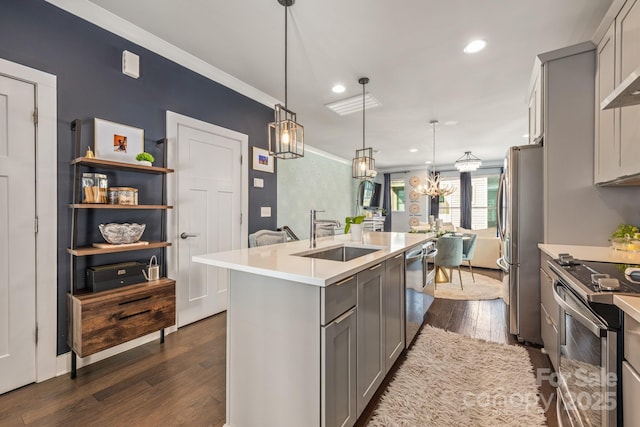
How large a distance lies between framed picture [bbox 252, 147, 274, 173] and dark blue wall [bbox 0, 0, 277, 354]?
0.76 meters

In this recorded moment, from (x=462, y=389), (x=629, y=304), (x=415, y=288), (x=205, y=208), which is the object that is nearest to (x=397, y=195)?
(x=415, y=288)

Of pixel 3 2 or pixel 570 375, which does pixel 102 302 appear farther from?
pixel 570 375

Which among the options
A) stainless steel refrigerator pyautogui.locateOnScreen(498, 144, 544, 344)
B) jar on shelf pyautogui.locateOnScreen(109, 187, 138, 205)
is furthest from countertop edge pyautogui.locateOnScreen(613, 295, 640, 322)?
jar on shelf pyautogui.locateOnScreen(109, 187, 138, 205)

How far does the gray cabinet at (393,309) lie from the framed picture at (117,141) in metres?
2.26

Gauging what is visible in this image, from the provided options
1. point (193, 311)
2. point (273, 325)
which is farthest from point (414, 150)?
point (273, 325)

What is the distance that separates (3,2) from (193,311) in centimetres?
273

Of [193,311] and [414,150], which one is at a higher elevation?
[414,150]

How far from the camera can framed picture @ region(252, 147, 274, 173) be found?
11.8 feet

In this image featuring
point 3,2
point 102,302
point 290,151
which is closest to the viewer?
point 3,2

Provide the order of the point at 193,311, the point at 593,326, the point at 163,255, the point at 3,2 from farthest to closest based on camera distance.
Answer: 1. the point at 193,311
2. the point at 163,255
3. the point at 3,2
4. the point at 593,326

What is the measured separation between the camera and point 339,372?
1323mm

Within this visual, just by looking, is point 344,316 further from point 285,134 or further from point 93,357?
point 93,357

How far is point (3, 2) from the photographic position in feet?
5.87

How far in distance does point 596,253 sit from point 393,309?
1415 millimetres
